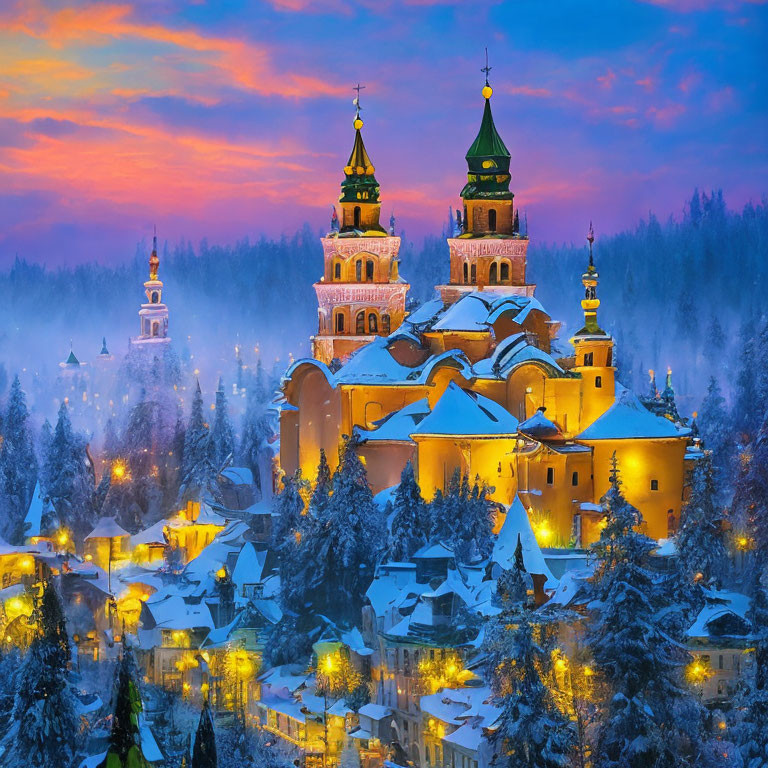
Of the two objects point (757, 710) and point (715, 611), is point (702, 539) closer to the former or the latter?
point (715, 611)

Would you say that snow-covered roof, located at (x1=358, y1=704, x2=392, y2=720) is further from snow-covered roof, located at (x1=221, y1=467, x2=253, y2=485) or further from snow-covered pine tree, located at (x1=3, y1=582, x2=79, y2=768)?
snow-covered roof, located at (x1=221, y1=467, x2=253, y2=485)

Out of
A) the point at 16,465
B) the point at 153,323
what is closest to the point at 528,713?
the point at 16,465

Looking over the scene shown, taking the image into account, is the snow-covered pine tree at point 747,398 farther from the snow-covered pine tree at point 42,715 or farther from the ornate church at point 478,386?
the snow-covered pine tree at point 42,715

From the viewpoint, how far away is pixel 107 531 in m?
67.8

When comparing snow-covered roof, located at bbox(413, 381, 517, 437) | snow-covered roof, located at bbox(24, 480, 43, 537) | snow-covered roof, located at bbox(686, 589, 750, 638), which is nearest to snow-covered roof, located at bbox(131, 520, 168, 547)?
snow-covered roof, located at bbox(24, 480, 43, 537)

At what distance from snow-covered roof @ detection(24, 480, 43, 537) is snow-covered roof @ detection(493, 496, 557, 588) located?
2622 cm

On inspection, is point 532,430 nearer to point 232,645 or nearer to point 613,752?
point 232,645

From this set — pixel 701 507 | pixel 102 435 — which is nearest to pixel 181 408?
pixel 102 435

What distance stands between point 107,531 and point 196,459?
38.8 ft

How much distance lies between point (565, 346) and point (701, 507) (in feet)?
46.3

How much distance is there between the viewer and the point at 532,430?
55031 mm

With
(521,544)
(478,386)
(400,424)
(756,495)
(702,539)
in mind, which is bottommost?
(702,539)

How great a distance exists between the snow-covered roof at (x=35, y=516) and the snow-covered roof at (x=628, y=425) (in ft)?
84.7

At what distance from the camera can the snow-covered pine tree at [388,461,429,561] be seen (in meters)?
49.6
